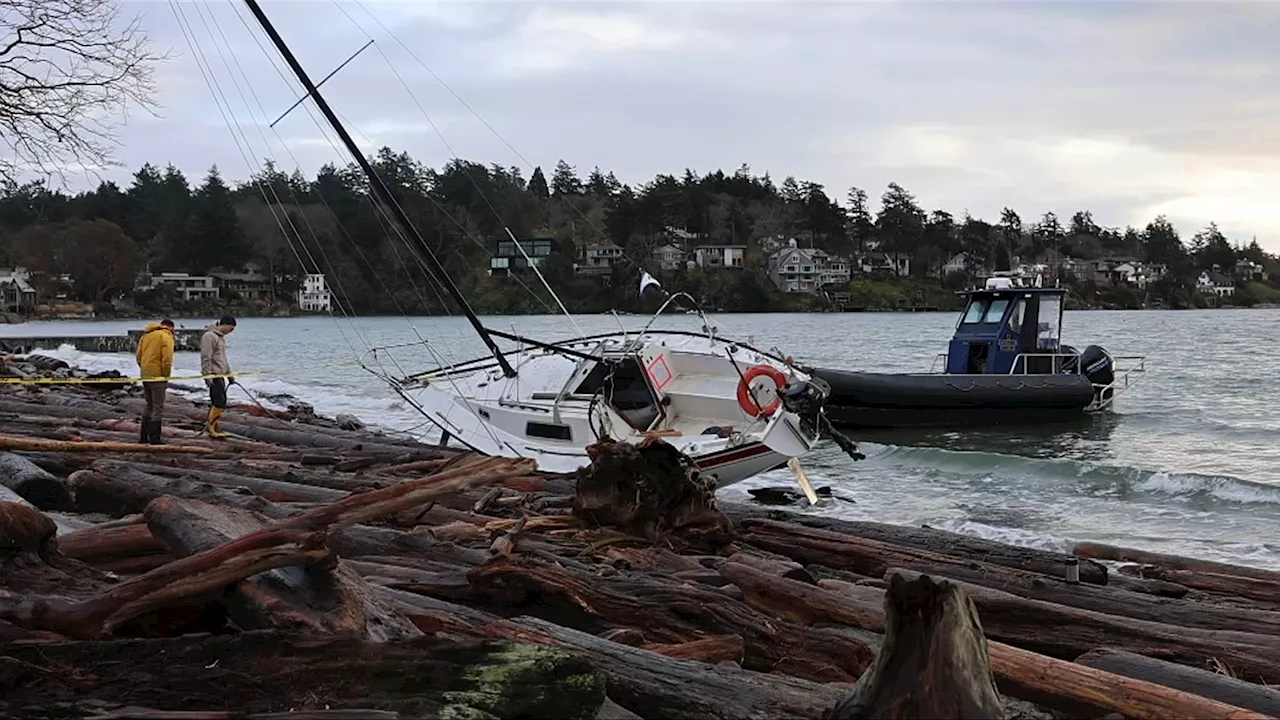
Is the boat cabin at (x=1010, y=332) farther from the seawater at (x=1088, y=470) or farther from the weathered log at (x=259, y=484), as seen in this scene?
the weathered log at (x=259, y=484)

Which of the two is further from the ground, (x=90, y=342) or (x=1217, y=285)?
(x=1217, y=285)

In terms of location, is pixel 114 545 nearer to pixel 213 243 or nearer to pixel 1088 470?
pixel 1088 470

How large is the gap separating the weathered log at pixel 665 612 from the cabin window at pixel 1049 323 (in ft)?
70.4

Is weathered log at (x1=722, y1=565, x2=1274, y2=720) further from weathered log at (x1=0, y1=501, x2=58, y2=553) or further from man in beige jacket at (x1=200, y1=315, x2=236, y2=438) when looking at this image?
man in beige jacket at (x1=200, y1=315, x2=236, y2=438)

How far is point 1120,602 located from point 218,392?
1084 centimetres

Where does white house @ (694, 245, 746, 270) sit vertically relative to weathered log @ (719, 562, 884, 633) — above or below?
above

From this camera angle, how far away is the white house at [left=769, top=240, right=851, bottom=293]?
142 meters

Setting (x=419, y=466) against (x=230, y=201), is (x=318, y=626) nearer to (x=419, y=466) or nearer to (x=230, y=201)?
(x=419, y=466)

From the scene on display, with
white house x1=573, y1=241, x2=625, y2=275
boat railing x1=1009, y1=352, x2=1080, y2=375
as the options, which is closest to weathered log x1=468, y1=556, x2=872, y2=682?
boat railing x1=1009, y1=352, x2=1080, y2=375

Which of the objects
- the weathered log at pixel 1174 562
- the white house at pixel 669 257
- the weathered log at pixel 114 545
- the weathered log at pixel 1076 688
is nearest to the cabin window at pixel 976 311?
the weathered log at pixel 1174 562

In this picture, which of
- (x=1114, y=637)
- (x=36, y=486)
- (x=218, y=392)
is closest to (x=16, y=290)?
(x=218, y=392)

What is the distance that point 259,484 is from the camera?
812 cm

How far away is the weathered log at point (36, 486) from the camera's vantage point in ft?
21.2

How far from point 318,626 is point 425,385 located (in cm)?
1200
